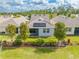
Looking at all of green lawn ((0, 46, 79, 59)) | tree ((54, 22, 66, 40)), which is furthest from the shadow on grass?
tree ((54, 22, 66, 40))

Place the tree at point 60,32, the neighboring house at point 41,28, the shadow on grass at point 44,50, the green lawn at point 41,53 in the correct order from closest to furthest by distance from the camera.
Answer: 1. the green lawn at point 41,53
2. the shadow on grass at point 44,50
3. the tree at point 60,32
4. the neighboring house at point 41,28

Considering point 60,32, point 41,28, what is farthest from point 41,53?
point 41,28

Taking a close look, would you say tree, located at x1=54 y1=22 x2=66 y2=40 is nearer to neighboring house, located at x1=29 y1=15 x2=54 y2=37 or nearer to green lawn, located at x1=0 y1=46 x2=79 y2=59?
green lawn, located at x1=0 y1=46 x2=79 y2=59

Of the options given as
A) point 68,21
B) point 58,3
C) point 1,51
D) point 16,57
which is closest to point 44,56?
point 16,57

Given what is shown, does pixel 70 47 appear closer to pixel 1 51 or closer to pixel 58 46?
pixel 58 46

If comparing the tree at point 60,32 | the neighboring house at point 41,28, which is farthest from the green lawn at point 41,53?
the neighboring house at point 41,28

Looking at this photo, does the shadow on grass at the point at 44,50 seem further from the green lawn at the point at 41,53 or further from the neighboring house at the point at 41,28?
the neighboring house at the point at 41,28

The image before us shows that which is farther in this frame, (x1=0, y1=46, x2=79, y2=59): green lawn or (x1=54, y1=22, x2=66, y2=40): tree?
(x1=54, y1=22, x2=66, y2=40): tree

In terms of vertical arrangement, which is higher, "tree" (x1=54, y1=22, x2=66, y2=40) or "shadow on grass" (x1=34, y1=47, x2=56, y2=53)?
"tree" (x1=54, y1=22, x2=66, y2=40)
